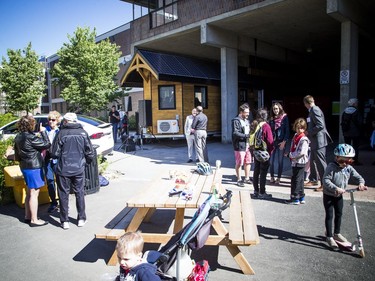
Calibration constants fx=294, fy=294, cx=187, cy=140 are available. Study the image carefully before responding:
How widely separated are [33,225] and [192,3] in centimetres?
1276

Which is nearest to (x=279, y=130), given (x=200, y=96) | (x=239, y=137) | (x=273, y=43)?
(x=239, y=137)

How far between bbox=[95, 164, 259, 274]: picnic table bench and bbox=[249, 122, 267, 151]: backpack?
1939 mm

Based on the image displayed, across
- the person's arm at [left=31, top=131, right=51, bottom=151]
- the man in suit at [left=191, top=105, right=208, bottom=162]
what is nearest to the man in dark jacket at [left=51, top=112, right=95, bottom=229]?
the person's arm at [left=31, top=131, right=51, bottom=151]

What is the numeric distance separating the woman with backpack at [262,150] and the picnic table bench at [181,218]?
1.78 m

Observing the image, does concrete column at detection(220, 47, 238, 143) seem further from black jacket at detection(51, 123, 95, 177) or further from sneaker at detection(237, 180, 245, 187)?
black jacket at detection(51, 123, 95, 177)

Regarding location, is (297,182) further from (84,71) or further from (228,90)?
(84,71)

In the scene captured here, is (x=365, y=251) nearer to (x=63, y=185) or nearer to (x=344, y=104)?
(x=63, y=185)

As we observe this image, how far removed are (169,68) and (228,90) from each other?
3371mm

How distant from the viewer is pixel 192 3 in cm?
1438

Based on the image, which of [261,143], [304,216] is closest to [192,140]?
[261,143]

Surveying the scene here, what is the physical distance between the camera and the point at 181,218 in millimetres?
3875

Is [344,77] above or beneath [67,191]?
above

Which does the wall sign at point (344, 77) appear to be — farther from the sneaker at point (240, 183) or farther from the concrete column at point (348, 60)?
the sneaker at point (240, 183)

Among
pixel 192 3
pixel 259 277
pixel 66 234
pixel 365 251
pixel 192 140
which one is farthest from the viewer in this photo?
pixel 192 3
